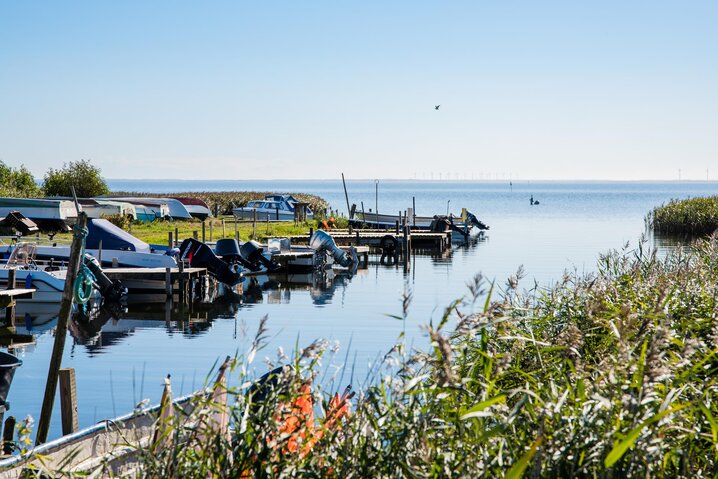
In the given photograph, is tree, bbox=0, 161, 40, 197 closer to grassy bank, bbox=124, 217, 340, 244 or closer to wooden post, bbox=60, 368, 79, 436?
grassy bank, bbox=124, 217, 340, 244

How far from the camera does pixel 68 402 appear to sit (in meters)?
9.93

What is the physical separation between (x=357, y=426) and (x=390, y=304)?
22.2 metres

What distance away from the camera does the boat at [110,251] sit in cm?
2831

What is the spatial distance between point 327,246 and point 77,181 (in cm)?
3829

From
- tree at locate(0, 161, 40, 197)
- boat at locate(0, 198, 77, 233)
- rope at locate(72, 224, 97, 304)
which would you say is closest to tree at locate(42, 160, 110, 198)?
tree at locate(0, 161, 40, 197)

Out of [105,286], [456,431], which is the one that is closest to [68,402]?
[456,431]

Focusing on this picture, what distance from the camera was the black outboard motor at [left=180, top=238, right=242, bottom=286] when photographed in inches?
1178

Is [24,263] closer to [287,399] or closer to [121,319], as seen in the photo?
[121,319]

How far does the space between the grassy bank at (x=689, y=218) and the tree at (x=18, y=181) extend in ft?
129

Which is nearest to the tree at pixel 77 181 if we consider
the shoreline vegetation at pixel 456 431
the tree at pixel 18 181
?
the tree at pixel 18 181

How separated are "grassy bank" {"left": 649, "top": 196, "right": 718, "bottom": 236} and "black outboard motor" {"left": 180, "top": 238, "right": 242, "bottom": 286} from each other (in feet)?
102

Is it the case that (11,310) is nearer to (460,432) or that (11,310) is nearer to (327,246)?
(327,246)

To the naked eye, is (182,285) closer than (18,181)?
Yes

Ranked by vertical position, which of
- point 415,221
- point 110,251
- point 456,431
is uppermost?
point 456,431
